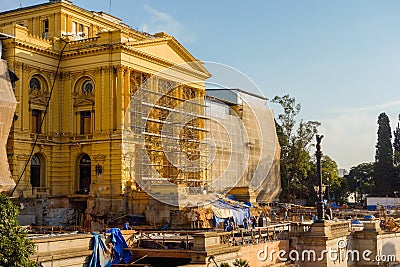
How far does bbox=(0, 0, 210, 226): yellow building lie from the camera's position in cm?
4541

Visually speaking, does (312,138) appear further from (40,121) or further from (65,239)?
(65,239)

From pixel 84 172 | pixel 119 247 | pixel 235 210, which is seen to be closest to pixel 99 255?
pixel 119 247

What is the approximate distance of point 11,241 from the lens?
14984mm

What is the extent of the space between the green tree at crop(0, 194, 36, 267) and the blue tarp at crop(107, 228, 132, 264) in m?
7.70

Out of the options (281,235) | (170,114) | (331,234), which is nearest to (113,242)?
(281,235)

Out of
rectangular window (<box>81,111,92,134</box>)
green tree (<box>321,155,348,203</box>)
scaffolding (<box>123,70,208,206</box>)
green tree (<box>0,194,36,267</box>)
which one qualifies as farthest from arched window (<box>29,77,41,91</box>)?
green tree (<box>321,155,348,203</box>)

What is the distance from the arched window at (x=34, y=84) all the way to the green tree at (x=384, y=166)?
47048 mm

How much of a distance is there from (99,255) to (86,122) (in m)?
28.9

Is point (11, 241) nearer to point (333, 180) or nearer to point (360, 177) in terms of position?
point (333, 180)

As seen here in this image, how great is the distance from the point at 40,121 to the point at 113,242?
1063 inches

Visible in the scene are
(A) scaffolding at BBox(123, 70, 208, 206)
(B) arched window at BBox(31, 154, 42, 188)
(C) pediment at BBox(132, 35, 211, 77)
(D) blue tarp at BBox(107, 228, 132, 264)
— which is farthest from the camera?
(C) pediment at BBox(132, 35, 211, 77)

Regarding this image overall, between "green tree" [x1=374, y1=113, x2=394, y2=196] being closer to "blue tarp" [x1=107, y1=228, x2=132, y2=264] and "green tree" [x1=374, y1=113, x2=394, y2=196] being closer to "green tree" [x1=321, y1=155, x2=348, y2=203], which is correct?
"green tree" [x1=321, y1=155, x2=348, y2=203]

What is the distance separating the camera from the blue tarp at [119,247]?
2324cm

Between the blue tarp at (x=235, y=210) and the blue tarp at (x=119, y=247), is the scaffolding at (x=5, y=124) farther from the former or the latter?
the blue tarp at (x=235, y=210)
